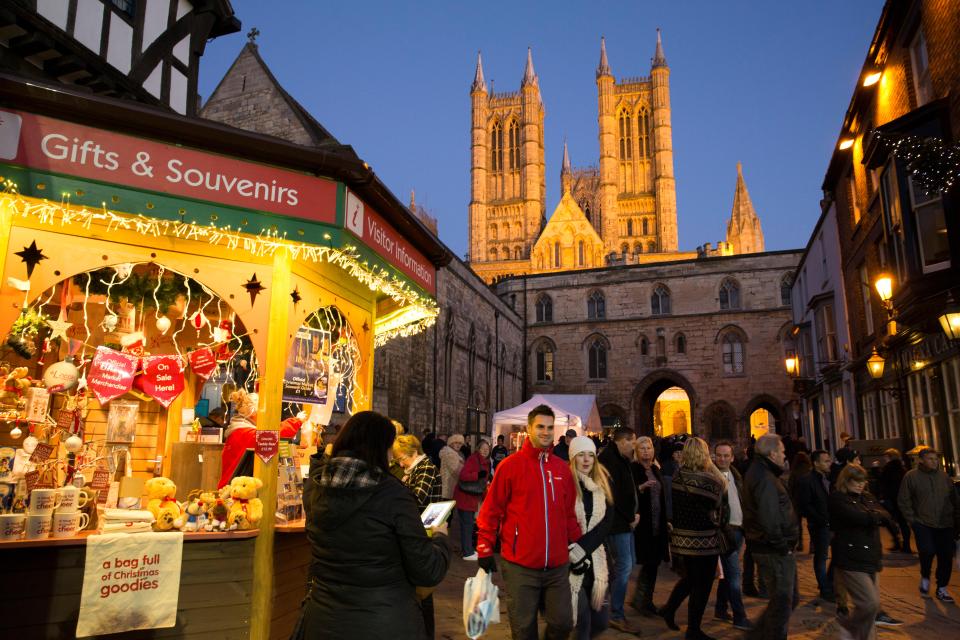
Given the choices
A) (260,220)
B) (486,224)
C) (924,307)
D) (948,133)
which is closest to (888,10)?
(948,133)

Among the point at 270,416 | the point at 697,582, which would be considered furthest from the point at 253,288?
the point at 697,582

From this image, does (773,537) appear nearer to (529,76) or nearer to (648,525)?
(648,525)

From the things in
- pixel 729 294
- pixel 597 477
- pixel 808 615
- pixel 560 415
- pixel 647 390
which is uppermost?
pixel 729 294

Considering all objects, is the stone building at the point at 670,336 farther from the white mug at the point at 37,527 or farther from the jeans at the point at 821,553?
the white mug at the point at 37,527

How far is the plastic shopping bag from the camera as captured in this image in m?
3.31

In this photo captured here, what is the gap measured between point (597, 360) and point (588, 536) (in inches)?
1284

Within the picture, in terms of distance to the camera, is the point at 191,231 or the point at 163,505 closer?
the point at 163,505

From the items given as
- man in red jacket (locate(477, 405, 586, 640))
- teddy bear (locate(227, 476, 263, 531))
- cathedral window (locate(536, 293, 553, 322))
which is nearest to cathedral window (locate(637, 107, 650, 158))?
cathedral window (locate(536, 293, 553, 322))

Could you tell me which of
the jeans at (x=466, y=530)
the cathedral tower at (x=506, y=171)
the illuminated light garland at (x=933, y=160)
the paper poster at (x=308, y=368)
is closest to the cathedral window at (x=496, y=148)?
the cathedral tower at (x=506, y=171)

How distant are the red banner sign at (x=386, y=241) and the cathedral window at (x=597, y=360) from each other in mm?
30177

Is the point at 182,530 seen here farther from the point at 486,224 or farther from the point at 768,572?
the point at 486,224

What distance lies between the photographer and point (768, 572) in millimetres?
4469

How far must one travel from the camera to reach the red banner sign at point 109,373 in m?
4.68

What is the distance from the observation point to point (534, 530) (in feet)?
12.0
